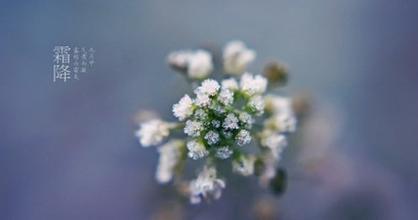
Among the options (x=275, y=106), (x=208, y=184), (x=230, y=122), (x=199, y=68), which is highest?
(x=199, y=68)

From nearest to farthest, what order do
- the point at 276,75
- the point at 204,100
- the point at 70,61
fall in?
the point at 204,100 → the point at 276,75 → the point at 70,61

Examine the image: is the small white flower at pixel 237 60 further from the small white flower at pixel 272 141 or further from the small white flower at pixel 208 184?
the small white flower at pixel 208 184

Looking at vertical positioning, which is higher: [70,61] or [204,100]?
[70,61]

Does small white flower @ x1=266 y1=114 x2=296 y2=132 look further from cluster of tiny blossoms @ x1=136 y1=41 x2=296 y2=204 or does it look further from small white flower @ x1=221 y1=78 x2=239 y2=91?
small white flower @ x1=221 y1=78 x2=239 y2=91

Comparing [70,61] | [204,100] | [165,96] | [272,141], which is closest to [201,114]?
[204,100]

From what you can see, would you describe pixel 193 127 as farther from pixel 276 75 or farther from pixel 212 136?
pixel 276 75

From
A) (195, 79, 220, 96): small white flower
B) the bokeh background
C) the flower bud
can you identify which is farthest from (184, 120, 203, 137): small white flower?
the bokeh background

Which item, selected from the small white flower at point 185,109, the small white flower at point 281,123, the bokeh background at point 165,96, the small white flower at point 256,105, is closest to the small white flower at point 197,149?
the small white flower at point 185,109
